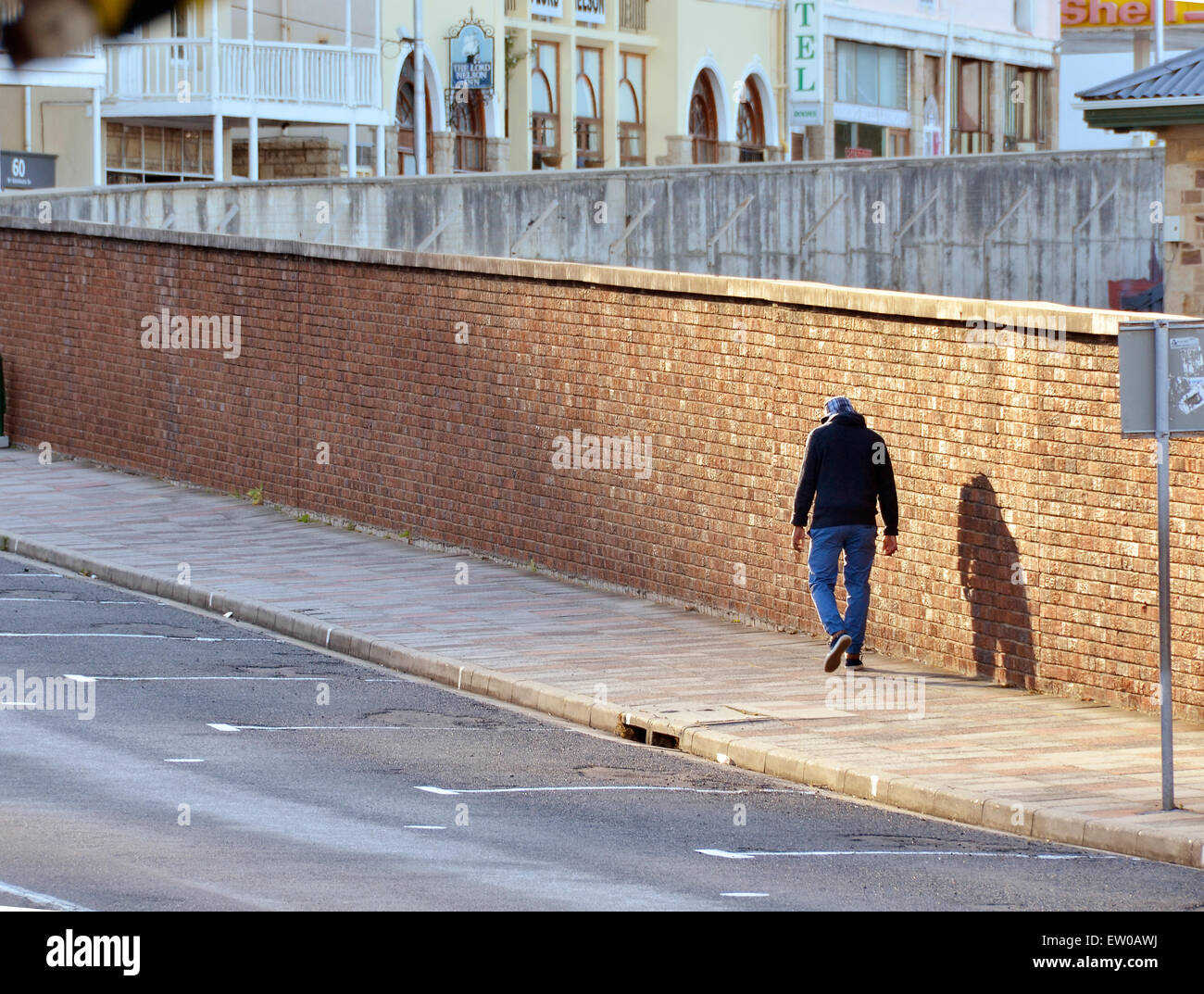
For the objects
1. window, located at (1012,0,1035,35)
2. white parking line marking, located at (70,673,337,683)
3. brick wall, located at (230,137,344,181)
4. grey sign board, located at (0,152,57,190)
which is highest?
window, located at (1012,0,1035,35)

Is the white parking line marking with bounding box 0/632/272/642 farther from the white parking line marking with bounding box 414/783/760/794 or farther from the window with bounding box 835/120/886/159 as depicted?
the window with bounding box 835/120/886/159

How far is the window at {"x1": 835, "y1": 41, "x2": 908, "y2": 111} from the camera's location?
5572 centimetres

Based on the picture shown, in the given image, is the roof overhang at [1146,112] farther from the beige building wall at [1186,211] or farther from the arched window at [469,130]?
the arched window at [469,130]

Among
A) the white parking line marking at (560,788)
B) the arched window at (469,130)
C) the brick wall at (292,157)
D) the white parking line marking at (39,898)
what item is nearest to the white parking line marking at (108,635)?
the white parking line marking at (560,788)

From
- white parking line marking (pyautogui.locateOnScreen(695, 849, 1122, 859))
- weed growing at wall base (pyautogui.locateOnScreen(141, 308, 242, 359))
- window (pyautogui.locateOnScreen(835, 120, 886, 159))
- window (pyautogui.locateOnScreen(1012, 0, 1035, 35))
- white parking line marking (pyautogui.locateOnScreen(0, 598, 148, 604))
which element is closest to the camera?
white parking line marking (pyautogui.locateOnScreen(695, 849, 1122, 859))

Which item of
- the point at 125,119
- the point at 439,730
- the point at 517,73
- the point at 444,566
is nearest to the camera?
the point at 439,730

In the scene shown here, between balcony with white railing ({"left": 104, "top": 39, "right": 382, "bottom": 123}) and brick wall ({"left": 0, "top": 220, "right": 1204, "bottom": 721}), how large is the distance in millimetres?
13589

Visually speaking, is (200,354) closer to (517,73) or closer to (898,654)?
(898,654)

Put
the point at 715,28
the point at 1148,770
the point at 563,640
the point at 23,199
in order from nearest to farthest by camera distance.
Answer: the point at 1148,770, the point at 563,640, the point at 23,199, the point at 715,28

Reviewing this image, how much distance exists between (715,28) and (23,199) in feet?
98.0

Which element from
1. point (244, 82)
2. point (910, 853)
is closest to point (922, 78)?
point (244, 82)

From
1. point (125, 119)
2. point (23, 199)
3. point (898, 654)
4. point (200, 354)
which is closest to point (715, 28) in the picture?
point (125, 119)

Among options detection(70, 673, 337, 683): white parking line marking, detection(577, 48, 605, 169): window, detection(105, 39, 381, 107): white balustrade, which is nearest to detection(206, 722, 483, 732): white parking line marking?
detection(70, 673, 337, 683): white parking line marking

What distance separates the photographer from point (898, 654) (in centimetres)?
1394
